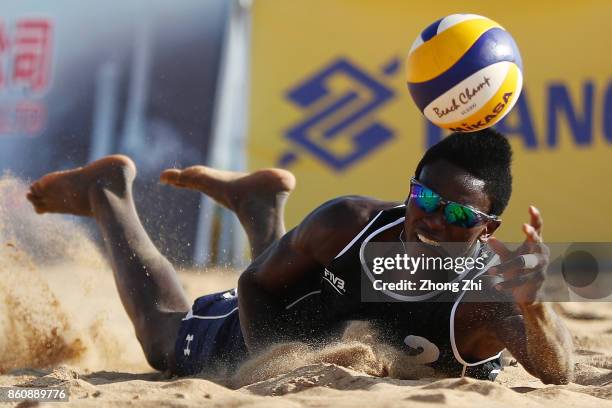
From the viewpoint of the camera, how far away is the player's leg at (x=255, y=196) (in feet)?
14.9

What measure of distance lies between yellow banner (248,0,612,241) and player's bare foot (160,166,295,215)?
228 cm

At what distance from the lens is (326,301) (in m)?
3.40

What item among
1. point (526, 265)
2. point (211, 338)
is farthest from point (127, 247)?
point (526, 265)

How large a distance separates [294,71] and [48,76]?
2.09 m

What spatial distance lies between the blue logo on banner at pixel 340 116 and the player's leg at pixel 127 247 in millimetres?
2736

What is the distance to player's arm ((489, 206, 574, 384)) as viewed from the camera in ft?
8.05

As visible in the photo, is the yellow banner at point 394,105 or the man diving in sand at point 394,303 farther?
the yellow banner at point 394,105

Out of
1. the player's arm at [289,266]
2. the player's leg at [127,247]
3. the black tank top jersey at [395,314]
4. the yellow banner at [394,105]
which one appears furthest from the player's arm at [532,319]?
the yellow banner at [394,105]

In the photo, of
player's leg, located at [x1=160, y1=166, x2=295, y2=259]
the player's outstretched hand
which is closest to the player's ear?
the player's outstretched hand

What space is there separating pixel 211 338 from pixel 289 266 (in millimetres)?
652

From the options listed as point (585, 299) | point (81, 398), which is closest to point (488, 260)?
point (81, 398)

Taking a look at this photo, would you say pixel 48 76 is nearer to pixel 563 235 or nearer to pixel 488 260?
pixel 563 235

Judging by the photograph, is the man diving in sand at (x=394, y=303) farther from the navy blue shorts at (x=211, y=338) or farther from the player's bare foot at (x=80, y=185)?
the player's bare foot at (x=80, y=185)

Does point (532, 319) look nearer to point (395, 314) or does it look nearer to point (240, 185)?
point (395, 314)
